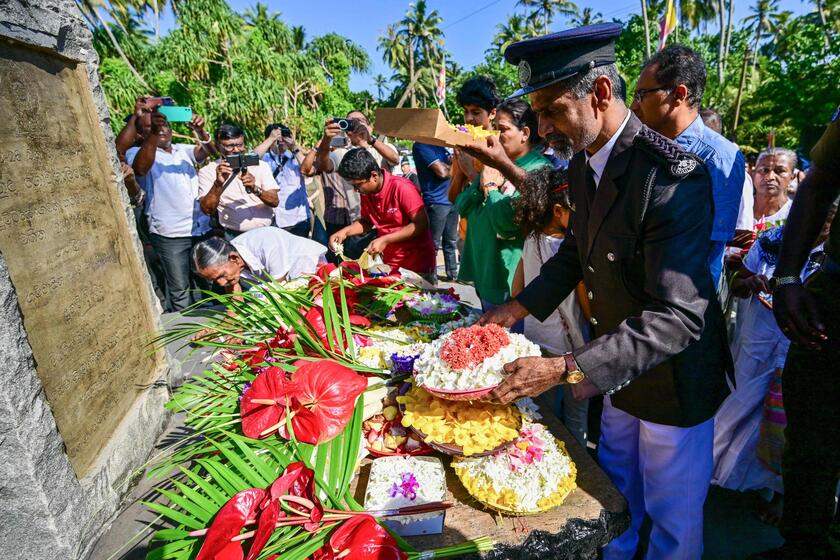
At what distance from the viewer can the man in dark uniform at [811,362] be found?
165cm

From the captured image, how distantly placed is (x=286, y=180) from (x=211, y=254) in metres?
2.34

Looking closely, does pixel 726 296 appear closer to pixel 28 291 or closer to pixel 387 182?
pixel 387 182

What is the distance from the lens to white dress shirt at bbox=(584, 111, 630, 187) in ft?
4.97

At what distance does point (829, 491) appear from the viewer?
1.77 metres

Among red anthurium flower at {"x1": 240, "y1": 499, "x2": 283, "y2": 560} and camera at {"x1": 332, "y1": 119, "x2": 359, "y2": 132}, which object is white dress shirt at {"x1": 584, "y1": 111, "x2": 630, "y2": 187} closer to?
red anthurium flower at {"x1": 240, "y1": 499, "x2": 283, "y2": 560}

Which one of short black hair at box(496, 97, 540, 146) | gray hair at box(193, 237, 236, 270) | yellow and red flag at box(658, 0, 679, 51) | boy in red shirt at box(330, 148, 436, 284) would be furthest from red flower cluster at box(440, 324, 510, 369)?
yellow and red flag at box(658, 0, 679, 51)

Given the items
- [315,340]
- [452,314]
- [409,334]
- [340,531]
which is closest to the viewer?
[340,531]

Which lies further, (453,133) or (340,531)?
(453,133)

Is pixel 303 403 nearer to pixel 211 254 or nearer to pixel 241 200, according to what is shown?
pixel 211 254

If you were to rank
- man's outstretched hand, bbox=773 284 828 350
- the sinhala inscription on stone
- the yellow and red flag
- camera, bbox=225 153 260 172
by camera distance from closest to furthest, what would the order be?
1. man's outstretched hand, bbox=773 284 828 350
2. the sinhala inscription on stone
3. camera, bbox=225 153 260 172
4. the yellow and red flag

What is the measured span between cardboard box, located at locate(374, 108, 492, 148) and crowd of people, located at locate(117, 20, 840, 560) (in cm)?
12

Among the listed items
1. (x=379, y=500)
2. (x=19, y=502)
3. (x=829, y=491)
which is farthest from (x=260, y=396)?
(x=829, y=491)

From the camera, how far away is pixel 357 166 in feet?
11.8

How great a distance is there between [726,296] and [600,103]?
2.53 meters
